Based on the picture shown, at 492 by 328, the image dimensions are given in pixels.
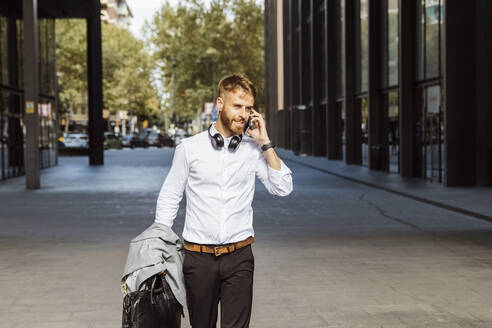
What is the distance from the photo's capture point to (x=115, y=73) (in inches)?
2815

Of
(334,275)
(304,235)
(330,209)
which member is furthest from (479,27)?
(334,275)

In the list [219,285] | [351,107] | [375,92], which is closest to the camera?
[219,285]

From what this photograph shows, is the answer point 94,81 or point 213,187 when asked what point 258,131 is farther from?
point 94,81

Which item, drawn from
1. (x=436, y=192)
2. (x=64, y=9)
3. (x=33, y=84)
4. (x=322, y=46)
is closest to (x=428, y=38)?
(x=436, y=192)

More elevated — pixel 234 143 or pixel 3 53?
pixel 3 53

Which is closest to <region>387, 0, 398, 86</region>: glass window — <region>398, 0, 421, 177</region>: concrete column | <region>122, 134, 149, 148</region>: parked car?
<region>398, 0, 421, 177</region>: concrete column

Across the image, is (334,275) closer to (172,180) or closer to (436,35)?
(172,180)

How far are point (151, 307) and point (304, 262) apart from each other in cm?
549

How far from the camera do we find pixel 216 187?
3.79 metres

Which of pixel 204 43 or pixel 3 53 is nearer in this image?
pixel 3 53

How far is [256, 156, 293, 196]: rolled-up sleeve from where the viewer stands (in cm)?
387

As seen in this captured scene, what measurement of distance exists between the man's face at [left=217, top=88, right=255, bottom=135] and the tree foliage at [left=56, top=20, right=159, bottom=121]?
61.0 m

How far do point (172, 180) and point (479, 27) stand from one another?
59.3 feet

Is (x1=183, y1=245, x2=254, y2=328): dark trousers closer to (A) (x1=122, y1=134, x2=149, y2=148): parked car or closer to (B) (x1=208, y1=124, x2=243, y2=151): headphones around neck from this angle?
(B) (x1=208, y1=124, x2=243, y2=151): headphones around neck
